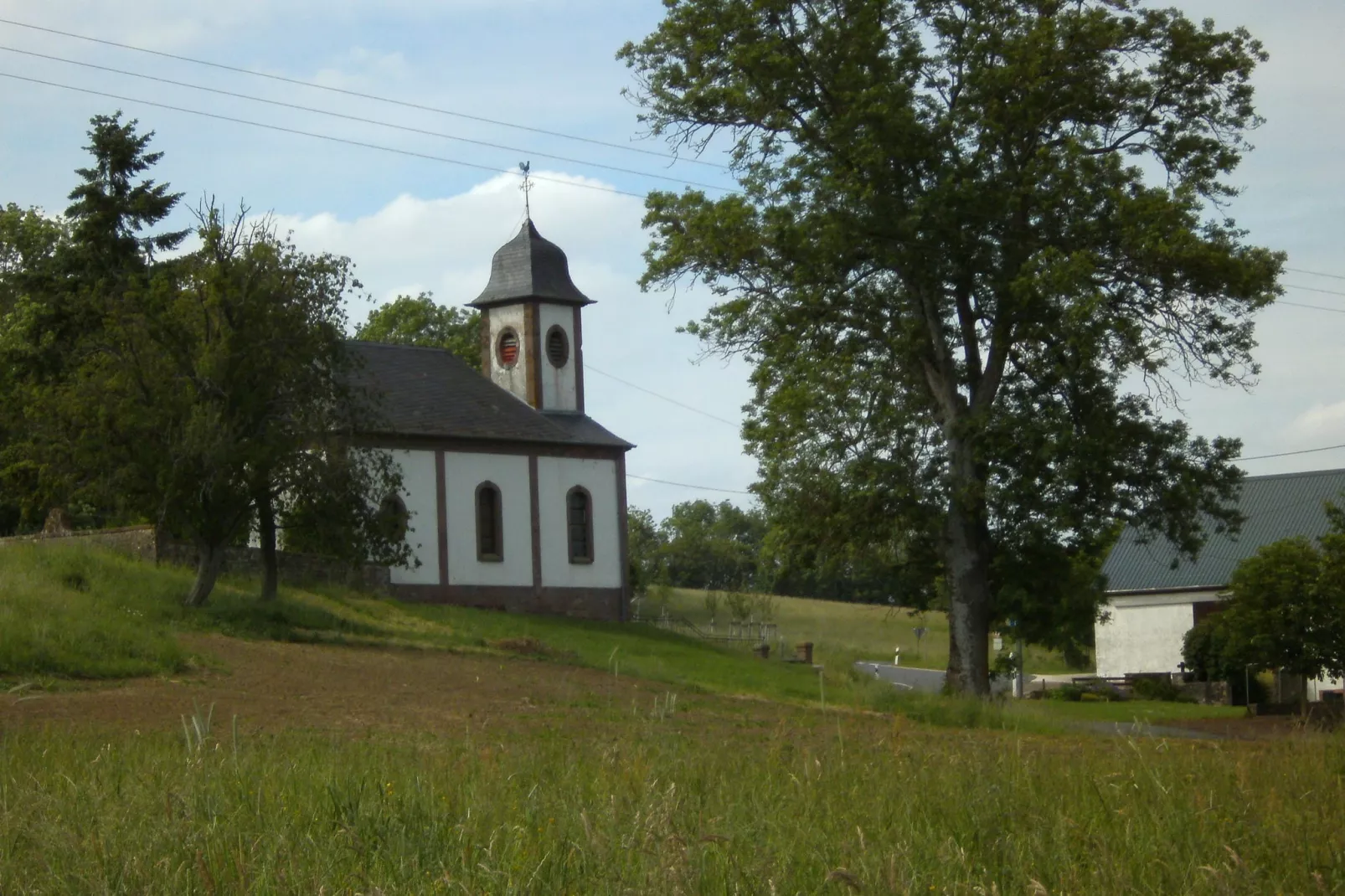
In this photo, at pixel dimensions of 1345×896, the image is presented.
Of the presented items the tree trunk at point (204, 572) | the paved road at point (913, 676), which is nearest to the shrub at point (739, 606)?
the paved road at point (913, 676)

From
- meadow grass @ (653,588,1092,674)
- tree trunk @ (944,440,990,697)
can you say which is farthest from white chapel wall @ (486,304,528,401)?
tree trunk @ (944,440,990,697)

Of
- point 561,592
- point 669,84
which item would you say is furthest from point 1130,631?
point 669,84

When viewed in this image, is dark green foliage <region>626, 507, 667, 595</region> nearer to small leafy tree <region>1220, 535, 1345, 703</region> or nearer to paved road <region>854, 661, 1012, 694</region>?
paved road <region>854, 661, 1012, 694</region>

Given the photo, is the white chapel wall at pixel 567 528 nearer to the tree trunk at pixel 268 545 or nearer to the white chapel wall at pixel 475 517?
the white chapel wall at pixel 475 517

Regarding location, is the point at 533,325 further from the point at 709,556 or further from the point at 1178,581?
the point at 709,556

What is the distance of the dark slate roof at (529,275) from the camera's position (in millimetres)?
53344

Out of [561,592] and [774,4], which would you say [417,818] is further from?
[561,592]

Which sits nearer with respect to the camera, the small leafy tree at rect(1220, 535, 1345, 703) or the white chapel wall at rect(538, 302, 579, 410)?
the small leafy tree at rect(1220, 535, 1345, 703)

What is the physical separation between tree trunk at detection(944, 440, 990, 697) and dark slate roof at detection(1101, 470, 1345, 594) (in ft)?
77.4

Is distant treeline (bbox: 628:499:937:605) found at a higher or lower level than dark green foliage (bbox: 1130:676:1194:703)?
higher

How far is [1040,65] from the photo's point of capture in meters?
27.4

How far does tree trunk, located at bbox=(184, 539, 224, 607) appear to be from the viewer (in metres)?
28.9

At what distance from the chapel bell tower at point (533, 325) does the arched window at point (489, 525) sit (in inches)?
200

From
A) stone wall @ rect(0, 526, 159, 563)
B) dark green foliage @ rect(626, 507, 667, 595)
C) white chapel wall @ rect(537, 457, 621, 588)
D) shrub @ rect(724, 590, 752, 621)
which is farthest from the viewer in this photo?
dark green foliage @ rect(626, 507, 667, 595)
